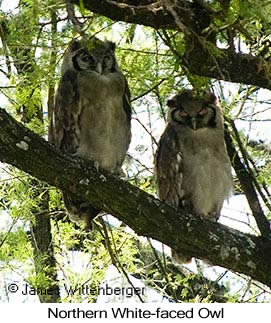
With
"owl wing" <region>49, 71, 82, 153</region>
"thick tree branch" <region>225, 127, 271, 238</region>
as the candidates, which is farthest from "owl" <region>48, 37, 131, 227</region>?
"thick tree branch" <region>225, 127, 271, 238</region>

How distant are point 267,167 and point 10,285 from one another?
2102 millimetres

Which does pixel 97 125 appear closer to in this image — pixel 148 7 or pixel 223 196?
pixel 223 196

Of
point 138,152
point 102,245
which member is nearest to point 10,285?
point 102,245

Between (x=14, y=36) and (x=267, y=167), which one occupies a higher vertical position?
(x=14, y=36)

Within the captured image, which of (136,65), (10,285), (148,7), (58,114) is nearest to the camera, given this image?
(148,7)

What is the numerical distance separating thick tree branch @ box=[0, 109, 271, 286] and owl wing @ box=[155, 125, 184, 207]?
975 mm

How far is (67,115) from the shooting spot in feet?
14.7

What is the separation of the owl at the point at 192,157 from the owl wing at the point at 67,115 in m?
0.54

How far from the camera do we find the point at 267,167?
4.55m

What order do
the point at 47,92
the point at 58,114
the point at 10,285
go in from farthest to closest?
the point at 10,285, the point at 47,92, the point at 58,114

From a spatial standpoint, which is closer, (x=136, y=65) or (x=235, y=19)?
(x=235, y=19)

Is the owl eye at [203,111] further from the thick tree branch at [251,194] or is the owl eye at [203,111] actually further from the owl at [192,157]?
the thick tree branch at [251,194]

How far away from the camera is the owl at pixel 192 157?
4.62 m

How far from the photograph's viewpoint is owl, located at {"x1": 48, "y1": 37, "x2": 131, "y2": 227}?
177 inches
